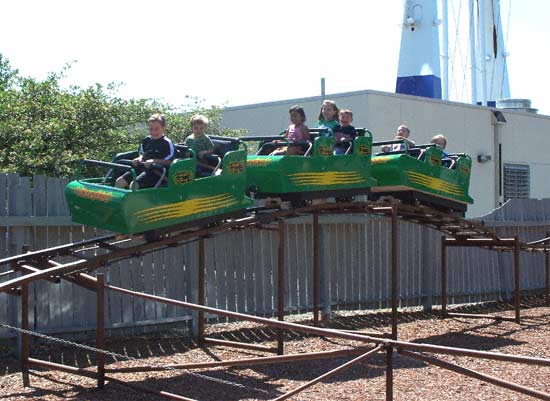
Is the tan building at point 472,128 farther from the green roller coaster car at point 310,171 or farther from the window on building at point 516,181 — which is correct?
the green roller coaster car at point 310,171

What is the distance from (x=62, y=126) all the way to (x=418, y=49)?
13.7 metres

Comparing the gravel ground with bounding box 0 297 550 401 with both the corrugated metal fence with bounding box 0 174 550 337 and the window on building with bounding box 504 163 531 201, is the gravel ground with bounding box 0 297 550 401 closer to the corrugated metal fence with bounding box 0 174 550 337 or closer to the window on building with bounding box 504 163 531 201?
the corrugated metal fence with bounding box 0 174 550 337

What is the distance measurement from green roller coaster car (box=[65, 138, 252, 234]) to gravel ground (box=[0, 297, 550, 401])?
1.63 m

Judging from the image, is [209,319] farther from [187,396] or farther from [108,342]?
[187,396]

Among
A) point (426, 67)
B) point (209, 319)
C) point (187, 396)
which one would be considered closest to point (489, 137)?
point (426, 67)

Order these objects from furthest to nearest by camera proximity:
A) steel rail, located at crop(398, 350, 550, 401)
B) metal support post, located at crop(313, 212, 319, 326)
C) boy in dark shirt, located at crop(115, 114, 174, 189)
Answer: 1. metal support post, located at crop(313, 212, 319, 326)
2. boy in dark shirt, located at crop(115, 114, 174, 189)
3. steel rail, located at crop(398, 350, 550, 401)

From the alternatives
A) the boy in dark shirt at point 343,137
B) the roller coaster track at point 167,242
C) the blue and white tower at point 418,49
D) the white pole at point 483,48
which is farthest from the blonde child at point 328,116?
the white pole at point 483,48

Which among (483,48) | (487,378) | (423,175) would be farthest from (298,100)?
(487,378)

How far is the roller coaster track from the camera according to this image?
8484 mm

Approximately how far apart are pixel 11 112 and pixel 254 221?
585cm

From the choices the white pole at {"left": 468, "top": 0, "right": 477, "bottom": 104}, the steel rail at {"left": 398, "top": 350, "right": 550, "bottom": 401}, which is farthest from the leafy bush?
the white pole at {"left": 468, "top": 0, "right": 477, "bottom": 104}

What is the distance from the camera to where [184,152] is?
9.66 metres

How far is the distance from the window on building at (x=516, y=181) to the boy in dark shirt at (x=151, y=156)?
1458cm

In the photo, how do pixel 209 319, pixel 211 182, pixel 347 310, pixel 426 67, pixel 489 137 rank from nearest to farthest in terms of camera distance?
pixel 211 182
pixel 209 319
pixel 347 310
pixel 489 137
pixel 426 67
